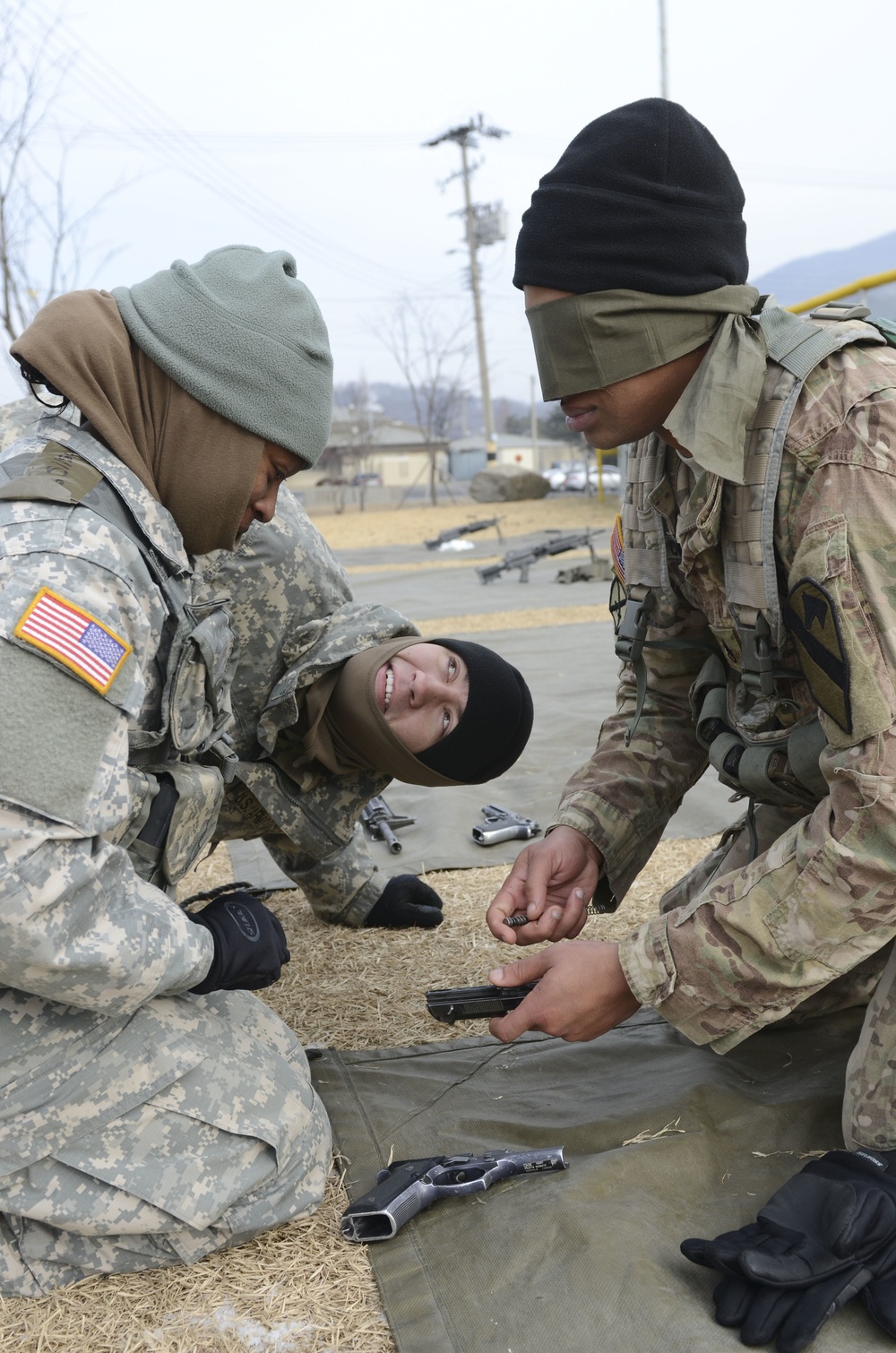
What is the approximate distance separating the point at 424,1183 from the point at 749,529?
4.92 ft

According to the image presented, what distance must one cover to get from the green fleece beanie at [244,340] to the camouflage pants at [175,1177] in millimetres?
1246

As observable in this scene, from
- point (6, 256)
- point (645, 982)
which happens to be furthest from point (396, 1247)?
point (6, 256)

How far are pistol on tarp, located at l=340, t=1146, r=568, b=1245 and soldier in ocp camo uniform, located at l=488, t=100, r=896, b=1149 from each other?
289mm

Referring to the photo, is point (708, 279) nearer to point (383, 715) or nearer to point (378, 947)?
point (383, 715)

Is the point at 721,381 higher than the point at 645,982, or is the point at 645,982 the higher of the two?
the point at 721,381

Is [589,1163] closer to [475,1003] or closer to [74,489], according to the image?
[475,1003]

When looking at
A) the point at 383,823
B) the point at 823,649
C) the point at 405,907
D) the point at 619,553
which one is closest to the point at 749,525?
the point at 823,649

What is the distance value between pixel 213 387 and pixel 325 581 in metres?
1.52

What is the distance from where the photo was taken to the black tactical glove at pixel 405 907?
4.02 m

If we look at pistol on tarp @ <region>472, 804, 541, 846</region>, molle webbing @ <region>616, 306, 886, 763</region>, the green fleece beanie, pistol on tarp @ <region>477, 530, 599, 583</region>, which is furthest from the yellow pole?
the green fleece beanie

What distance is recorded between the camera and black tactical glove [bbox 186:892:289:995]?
234 cm

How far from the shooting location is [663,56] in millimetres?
19969

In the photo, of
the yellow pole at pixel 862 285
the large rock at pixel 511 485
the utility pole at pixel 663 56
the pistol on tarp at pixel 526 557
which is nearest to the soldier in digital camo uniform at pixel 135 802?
the yellow pole at pixel 862 285

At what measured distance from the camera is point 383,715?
3.53 meters
